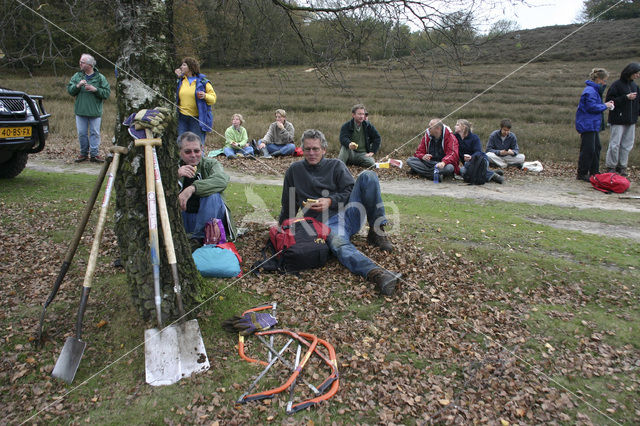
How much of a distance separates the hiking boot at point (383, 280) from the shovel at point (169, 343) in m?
1.73

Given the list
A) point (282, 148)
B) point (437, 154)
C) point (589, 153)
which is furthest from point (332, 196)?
point (589, 153)

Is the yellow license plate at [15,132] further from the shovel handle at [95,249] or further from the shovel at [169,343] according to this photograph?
the shovel at [169,343]

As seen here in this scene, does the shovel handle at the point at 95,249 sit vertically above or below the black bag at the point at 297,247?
above

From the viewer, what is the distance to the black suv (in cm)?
641

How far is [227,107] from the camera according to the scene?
20.6 metres

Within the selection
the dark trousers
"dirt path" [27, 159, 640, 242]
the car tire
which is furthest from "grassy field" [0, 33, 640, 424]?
the dark trousers

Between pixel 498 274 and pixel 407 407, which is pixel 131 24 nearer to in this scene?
pixel 407 407

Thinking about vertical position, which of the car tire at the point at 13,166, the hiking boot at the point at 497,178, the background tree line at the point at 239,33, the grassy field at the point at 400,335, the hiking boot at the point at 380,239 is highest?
the background tree line at the point at 239,33

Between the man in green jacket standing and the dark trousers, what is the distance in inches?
406

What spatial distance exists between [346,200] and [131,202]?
2.44m

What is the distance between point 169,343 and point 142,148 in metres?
1.48

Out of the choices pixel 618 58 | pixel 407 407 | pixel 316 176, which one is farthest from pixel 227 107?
pixel 618 58

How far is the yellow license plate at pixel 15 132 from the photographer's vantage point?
20.9ft

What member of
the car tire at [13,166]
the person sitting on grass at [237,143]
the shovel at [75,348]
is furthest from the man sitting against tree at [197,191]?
the person sitting on grass at [237,143]
